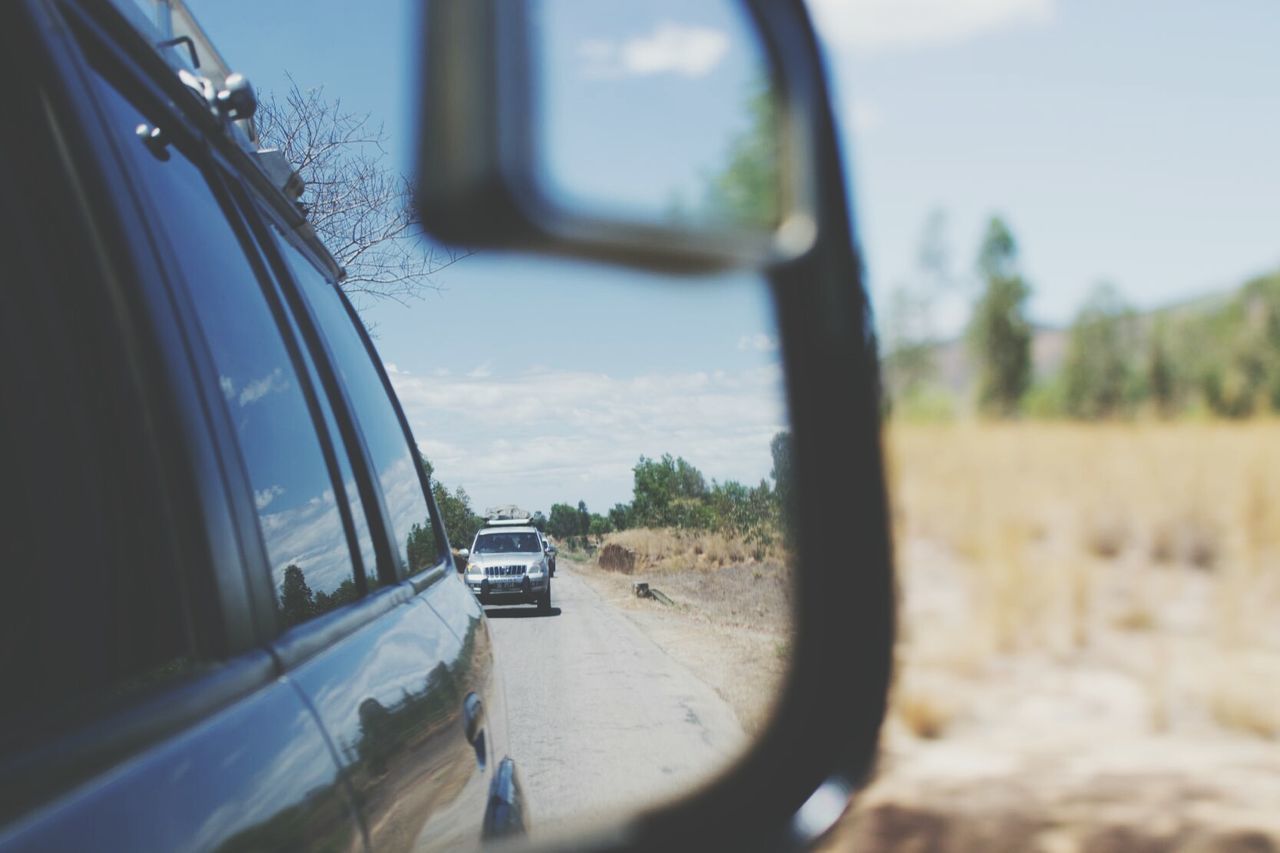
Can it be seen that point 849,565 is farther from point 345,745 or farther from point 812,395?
point 345,745

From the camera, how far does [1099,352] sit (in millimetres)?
59000

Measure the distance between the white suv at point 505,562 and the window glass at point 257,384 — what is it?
2.01ft

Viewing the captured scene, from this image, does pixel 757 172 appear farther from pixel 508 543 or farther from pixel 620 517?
pixel 508 543

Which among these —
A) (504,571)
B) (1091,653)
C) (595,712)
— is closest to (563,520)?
(504,571)

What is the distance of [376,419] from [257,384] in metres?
0.90

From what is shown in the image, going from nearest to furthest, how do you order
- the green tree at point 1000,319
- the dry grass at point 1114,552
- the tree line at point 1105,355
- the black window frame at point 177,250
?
the black window frame at point 177,250 → the dry grass at point 1114,552 → the tree line at point 1105,355 → the green tree at point 1000,319

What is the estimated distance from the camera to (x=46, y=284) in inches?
49.8

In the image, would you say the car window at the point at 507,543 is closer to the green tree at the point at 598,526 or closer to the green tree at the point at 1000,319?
the green tree at the point at 598,526

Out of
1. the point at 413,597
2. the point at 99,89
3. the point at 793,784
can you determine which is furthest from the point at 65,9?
the point at 793,784

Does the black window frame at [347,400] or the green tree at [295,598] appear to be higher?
the black window frame at [347,400]

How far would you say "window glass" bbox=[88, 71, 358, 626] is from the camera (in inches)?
59.1

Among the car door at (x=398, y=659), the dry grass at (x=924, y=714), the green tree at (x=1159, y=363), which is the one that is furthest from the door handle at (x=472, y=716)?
the green tree at (x=1159, y=363)

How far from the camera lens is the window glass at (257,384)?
1501mm

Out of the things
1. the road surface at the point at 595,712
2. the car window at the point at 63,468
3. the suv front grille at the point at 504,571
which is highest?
the car window at the point at 63,468
